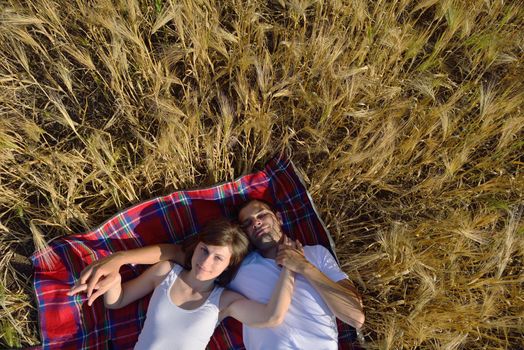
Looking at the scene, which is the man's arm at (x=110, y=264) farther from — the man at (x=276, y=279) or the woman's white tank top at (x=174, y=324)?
the woman's white tank top at (x=174, y=324)

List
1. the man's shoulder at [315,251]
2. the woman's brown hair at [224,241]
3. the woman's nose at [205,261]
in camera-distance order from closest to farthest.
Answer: the woman's nose at [205,261] → the woman's brown hair at [224,241] → the man's shoulder at [315,251]

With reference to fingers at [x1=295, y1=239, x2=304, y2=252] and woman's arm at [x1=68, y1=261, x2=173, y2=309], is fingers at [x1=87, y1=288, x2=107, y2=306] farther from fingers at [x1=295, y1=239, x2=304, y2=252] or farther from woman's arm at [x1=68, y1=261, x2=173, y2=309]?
fingers at [x1=295, y1=239, x2=304, y2=252]

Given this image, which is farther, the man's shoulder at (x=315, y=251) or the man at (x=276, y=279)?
the man's shoulder at (x=315, y=251)

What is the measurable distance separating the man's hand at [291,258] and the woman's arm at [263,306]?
4cm

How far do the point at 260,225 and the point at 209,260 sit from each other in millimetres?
376

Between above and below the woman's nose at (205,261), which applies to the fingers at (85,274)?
below

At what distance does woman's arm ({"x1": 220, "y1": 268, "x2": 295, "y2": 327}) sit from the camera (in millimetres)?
2578

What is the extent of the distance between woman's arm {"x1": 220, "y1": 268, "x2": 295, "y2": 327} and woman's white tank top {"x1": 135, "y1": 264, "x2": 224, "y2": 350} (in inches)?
3.5

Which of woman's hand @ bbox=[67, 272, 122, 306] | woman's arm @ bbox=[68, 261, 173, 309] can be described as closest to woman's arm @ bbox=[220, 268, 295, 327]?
woman's arm @ bbox=[68, 261, 173, 309]

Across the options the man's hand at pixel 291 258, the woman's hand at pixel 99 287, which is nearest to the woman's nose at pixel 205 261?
the man's hand at pixel 291 258

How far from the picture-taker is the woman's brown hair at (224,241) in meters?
2.66

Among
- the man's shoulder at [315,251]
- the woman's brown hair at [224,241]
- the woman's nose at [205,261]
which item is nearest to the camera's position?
the woman's nose at [205,261]

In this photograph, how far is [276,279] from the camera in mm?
2740

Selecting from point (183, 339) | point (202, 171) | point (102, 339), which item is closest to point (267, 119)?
point (202, 171)
